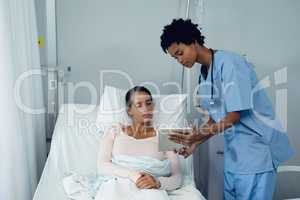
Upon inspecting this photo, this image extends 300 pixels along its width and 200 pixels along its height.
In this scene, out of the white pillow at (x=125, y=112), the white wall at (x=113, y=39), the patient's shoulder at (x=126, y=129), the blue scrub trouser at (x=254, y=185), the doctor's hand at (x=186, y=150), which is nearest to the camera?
the blue scrub trouser at (x=254, y=185)

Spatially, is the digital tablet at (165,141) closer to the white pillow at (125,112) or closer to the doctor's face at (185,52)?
the doctor's face at (185,52)

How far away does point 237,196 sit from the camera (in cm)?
168

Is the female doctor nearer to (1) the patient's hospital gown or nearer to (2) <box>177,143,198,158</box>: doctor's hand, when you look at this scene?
(2) <box>177,143,198,158</box>: doctor's hand

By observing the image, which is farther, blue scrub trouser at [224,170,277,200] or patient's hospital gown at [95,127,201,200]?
blue scrub trouser at [224,170,277,200]

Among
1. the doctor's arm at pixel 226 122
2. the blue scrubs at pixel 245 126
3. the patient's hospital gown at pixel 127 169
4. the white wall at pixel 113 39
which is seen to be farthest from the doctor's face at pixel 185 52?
the white wall at pixel 113 39

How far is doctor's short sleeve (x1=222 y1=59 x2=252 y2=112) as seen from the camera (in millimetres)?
1503

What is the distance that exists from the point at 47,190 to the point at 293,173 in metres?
2.00

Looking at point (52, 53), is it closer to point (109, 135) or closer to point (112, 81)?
point (112, 81)

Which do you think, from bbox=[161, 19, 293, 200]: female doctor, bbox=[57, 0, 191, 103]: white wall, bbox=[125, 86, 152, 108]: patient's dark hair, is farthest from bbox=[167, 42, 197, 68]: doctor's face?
bbox=[57, 0, 191, 103]: white wall

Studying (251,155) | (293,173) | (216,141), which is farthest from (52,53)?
(293,173)

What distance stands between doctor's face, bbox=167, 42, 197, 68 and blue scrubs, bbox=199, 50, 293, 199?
125mm

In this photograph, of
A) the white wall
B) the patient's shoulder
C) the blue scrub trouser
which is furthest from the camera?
the white wall

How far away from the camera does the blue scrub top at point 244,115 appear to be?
1520 millimetres

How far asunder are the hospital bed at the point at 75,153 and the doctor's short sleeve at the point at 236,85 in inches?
20.3
